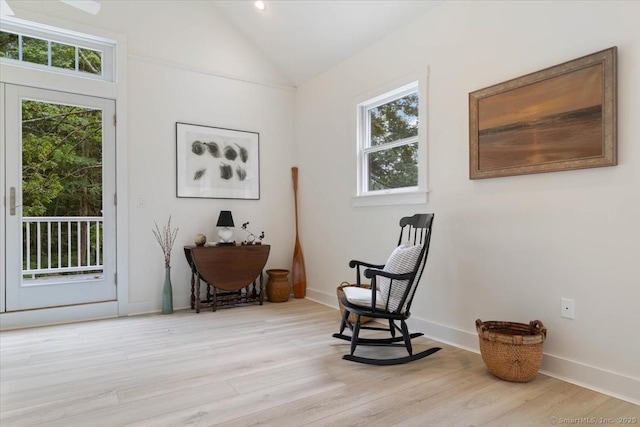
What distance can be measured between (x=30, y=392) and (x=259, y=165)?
294cm

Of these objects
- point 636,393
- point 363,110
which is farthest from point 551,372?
point 363,110

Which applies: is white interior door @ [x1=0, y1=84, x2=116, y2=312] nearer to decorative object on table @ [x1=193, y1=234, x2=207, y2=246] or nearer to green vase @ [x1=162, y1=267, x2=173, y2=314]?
green vase @ [x1=162, y1=267, x2=173, y2=314]

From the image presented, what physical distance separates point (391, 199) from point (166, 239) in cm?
226

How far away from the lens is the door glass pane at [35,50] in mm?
3264

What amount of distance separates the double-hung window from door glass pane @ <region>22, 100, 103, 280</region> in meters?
2.51

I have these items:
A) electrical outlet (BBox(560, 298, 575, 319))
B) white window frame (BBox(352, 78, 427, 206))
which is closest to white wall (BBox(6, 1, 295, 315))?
white window frame (BBox(352, 78, 427, 206))

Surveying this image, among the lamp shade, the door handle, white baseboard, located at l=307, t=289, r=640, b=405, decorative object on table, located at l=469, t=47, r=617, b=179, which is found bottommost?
white baseboard, located at l=307, t=289, r=640, b=405

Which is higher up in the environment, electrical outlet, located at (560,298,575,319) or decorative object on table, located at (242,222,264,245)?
decorative object on table, located at (242,222,264,245)

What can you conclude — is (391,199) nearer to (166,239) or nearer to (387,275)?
(387,275)

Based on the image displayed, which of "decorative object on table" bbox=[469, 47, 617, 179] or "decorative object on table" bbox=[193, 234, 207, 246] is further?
"decorative object on table" bbox=[193, 234, 207, 246]

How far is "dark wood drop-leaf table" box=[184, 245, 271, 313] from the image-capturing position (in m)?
3.59

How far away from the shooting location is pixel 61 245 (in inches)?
135

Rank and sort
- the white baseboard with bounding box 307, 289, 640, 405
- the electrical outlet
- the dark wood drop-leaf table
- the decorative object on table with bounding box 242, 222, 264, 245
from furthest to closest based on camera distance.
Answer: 1. the decorative object on table with bounding box 242, 222, 264, 245
2. the dark wood drop-leaf table
3. the electrical outlet
4. the white baseboard with bounding box 307, 289, 640, 405

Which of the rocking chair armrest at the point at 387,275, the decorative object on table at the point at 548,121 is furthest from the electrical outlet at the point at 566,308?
the rocking chair armrest at the point at 387,275
